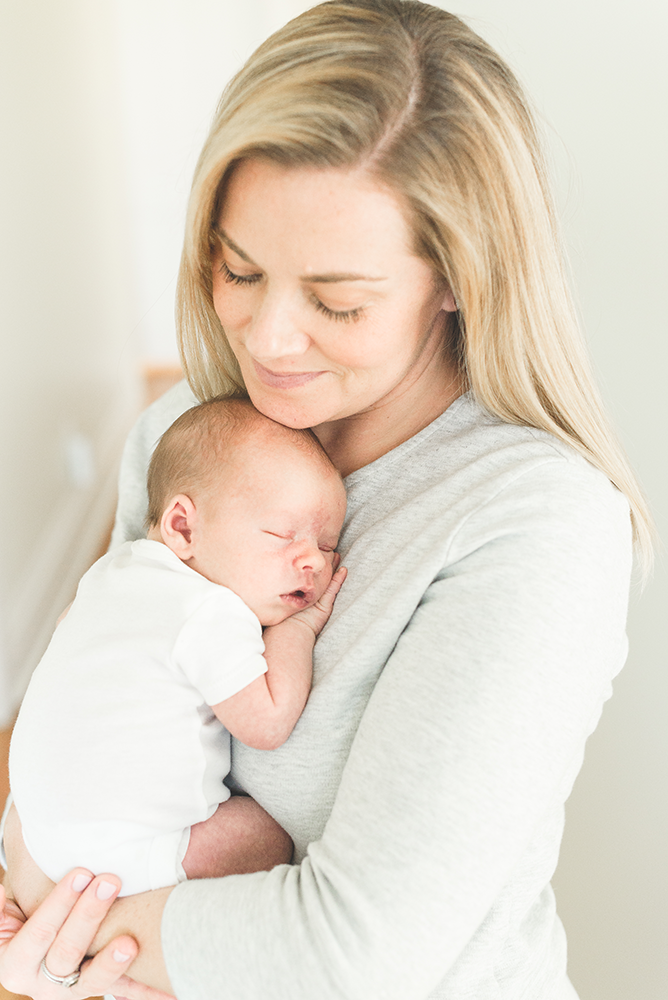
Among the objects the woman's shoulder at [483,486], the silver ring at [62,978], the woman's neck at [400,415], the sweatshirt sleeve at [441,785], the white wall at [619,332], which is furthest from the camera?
the white wall at [619,332]

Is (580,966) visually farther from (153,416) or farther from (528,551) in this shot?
(153,416)

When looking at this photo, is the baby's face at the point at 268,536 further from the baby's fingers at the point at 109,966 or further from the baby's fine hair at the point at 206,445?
the baby's fingers at the point at 109,966

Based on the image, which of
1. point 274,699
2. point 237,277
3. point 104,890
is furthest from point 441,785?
point 237,277

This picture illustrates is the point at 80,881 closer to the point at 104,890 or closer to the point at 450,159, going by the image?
the point at 104,890

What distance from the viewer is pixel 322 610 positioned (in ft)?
3.72

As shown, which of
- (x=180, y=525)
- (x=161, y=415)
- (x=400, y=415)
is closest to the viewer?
(x=180, y=525)

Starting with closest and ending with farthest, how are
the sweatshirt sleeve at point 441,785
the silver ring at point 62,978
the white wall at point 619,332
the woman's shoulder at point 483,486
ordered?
the sweatshirt sleeve at point 441,785 → the woman's shoulder at point 483,486 → the silver ring at point 62,978 → the white wall at point 619,332

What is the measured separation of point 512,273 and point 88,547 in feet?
4.60

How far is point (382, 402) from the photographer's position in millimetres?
1297

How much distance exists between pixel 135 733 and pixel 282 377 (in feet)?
1.60

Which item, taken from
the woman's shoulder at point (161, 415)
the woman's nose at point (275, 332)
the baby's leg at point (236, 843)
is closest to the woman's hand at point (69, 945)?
the baby's leg at point (236, 843)

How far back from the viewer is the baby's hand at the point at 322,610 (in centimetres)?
113

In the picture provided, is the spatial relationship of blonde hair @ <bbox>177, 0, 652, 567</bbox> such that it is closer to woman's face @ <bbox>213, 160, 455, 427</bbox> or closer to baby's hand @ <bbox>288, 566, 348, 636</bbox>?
woman's face @ <bbox>213, 160, 455, 427</bbox>

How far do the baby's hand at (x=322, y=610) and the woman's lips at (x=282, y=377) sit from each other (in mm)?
254
